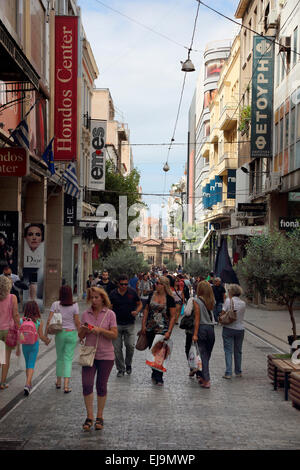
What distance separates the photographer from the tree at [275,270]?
11477mm

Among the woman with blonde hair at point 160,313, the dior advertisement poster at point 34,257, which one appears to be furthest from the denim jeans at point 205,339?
the dior advertisement poster at point 34,257

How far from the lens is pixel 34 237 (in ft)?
76.4

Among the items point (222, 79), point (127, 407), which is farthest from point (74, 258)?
point (127, 407)

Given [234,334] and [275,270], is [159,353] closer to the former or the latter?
[234,334]

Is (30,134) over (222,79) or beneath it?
beneath

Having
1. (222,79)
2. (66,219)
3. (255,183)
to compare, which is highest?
(222,79)

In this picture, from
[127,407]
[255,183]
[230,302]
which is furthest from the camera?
[255,183]

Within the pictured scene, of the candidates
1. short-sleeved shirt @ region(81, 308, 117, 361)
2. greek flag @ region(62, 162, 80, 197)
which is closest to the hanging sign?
short-sleeved shirt @ region(81, 308, 117, 361)

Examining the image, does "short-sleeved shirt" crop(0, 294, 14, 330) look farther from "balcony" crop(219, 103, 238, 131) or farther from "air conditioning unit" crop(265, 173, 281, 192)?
"balcony" crop(219, 103, 238, 131)

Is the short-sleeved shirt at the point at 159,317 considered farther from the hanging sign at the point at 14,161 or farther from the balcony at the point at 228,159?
the balcony at the point at 228,159

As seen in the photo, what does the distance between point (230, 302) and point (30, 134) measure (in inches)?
455
